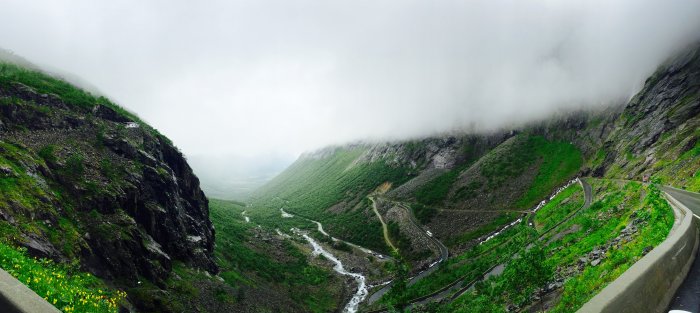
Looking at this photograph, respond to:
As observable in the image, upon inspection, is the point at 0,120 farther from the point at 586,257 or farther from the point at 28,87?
the point at 586,257

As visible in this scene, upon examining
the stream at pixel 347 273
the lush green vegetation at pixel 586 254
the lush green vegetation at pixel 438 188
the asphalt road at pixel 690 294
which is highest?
the asphalt road at pixel 690 294

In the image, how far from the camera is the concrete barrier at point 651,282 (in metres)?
8.21

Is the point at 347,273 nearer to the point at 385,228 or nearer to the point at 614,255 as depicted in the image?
the point at 385,228

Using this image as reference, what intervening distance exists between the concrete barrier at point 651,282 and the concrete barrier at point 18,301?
10.9 m

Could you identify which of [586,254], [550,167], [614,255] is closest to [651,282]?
[614,255]

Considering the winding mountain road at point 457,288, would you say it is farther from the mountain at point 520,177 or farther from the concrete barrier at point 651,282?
the concrete barrier at point 651,282

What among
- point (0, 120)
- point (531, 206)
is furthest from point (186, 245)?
point (531, 206)

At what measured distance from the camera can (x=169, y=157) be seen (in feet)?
265

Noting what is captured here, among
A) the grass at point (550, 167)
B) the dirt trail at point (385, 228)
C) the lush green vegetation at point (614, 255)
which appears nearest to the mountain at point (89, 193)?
the lush green vegetation at point (614, 255)

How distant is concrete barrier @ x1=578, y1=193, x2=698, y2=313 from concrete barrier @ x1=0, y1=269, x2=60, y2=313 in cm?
1092

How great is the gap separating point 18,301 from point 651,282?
15.2m

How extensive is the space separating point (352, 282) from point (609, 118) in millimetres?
112748

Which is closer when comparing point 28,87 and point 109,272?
point 109,272

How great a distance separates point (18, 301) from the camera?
20.8ft
